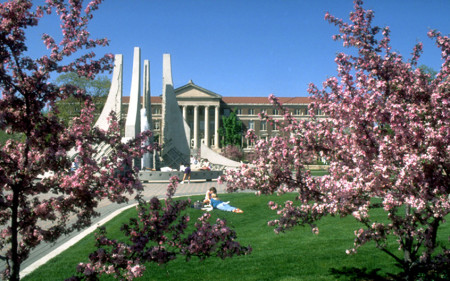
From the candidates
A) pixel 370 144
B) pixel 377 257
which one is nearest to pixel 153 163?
pixel 377 257

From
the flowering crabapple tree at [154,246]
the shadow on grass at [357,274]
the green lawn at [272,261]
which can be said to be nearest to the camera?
the flowering crabapple tree at [154,246]

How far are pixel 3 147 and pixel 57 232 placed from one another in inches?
40.2

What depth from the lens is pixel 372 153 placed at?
4.94 meters

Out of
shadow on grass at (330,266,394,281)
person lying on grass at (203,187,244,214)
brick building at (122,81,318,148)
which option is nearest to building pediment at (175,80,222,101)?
brick building at (122,81,318,148)

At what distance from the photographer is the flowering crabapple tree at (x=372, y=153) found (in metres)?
4.10

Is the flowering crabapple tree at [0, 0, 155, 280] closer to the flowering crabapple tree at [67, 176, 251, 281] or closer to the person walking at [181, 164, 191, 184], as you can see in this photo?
the flowering crabapple tree at [67, 176, 251, 281]

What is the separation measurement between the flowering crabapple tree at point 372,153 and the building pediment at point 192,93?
93393 mm

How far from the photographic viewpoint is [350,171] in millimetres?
4406

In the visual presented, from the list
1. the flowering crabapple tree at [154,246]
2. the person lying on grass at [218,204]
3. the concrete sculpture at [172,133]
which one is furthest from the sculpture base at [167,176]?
the flowering crabapple tree at [154,246]

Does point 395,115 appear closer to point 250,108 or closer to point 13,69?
point 13,69

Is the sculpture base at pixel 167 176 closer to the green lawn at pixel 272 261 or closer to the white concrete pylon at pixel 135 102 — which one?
the white concrete pylon at pixel 135 102

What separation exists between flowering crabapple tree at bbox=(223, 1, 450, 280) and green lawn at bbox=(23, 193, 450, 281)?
63.4 inches

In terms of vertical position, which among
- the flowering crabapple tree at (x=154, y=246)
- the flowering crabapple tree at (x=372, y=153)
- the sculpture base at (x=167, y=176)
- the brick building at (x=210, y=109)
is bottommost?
the sculpture base at (x=167, y=176)

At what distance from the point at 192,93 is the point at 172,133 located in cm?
6821
